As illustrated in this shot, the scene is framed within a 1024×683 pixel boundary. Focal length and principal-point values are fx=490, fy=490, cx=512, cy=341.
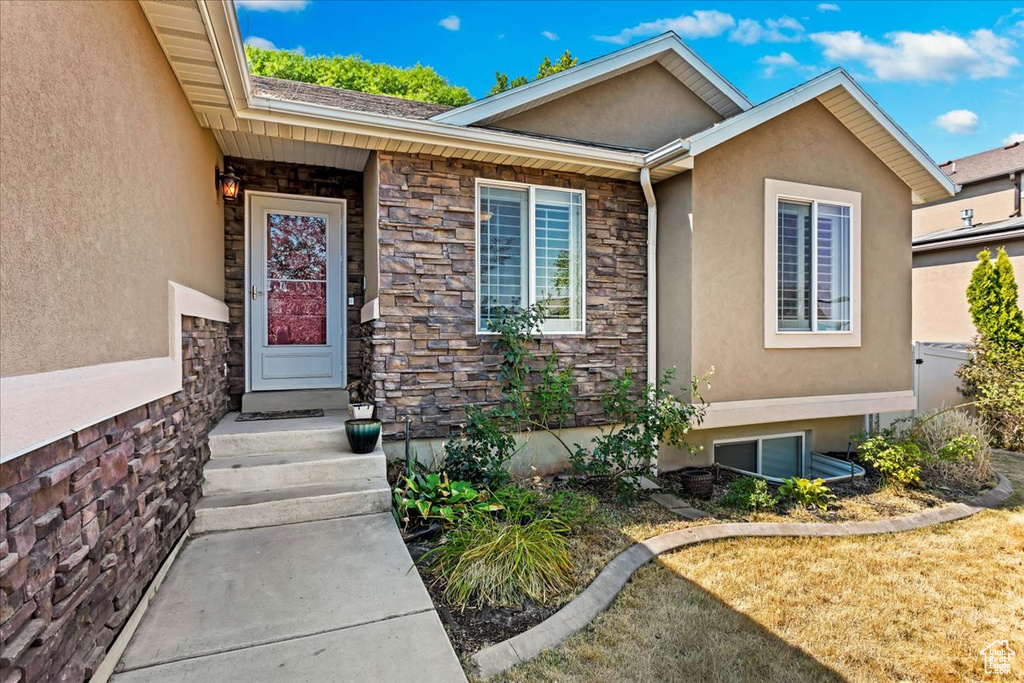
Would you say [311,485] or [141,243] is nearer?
[141,243]

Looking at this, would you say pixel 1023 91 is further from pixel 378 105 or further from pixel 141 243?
pixel 141 243

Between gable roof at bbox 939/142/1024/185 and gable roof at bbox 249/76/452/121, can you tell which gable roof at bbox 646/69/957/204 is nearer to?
gable roof at bbox 249/76/452/121

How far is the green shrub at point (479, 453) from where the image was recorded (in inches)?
188

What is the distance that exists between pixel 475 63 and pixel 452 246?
1334 centimetres

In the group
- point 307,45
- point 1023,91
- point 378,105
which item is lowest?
point 378,105

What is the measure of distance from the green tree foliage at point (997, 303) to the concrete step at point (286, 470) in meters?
10.5

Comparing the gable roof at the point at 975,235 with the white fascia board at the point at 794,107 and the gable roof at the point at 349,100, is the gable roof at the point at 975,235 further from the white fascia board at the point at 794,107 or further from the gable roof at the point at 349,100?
the gable roof at the point at 349,100

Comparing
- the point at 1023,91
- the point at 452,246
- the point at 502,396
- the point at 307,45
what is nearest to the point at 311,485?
the point at 502,396

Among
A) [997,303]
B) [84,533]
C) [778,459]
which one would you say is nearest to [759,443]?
[778,459]

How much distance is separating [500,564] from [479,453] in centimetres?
164

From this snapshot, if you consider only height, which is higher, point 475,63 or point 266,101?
point 475,63

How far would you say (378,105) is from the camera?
21.1 feet

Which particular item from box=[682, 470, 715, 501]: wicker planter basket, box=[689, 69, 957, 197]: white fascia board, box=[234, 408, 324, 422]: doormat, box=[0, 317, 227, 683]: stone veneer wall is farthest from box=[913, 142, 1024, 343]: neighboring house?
box=[0, 317, 227, 683]: stone veneer wall

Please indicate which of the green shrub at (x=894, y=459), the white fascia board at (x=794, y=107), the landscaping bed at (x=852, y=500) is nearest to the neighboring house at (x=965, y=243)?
→ the white fascia board at (x=794, y=107)
